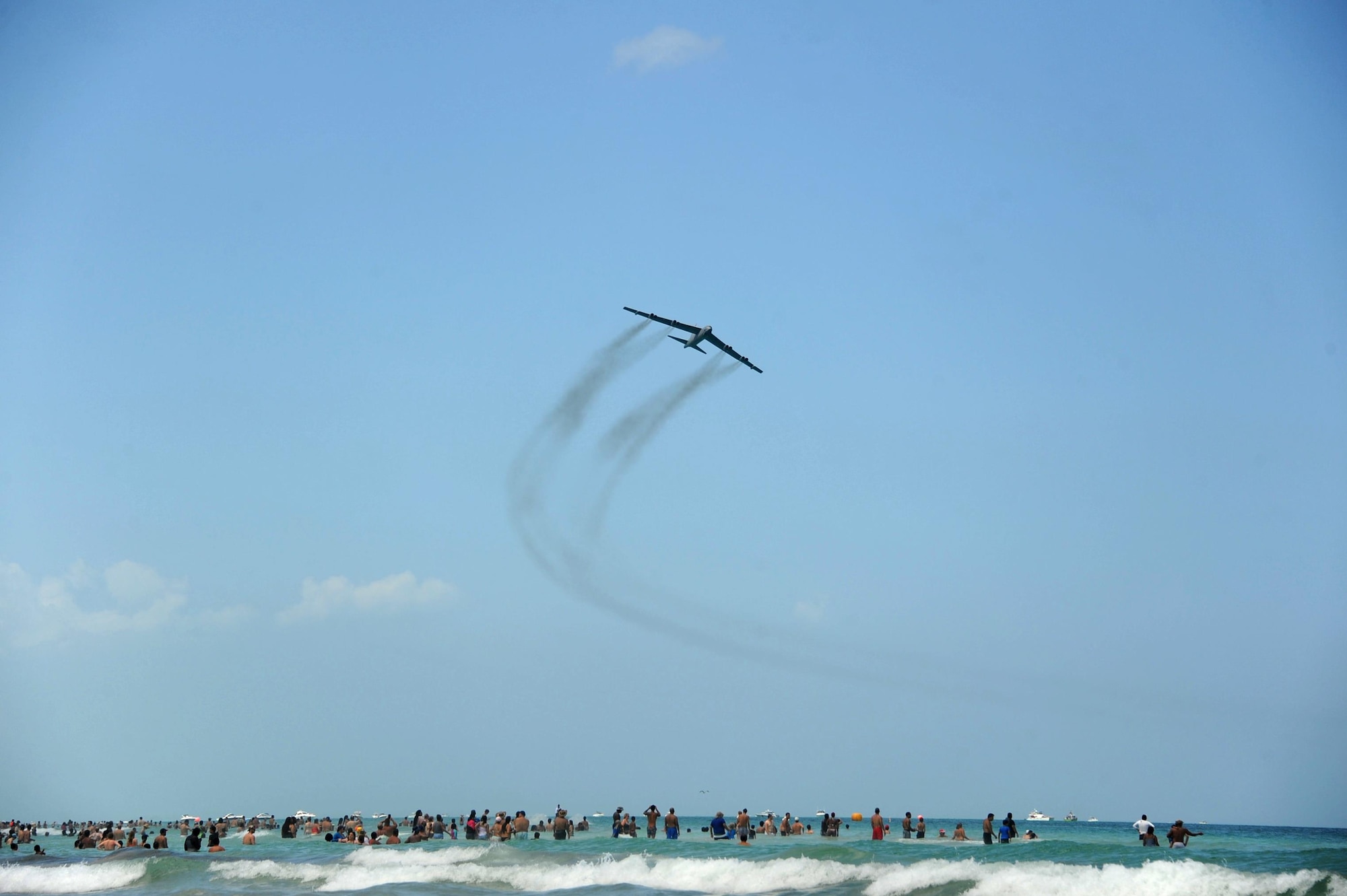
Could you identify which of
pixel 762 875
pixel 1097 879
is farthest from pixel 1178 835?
pixel 762 875

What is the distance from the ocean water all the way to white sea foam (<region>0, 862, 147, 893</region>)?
6cm

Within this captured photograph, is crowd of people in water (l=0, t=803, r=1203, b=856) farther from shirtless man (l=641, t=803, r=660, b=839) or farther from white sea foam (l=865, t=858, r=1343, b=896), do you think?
white sea foam (l=865, t=858, r=1343, b=896)

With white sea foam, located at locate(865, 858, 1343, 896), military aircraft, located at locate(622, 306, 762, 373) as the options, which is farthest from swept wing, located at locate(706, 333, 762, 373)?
white sea foam, located at locate(865, 858, 1343, 896)

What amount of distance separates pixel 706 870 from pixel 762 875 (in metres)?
1.89

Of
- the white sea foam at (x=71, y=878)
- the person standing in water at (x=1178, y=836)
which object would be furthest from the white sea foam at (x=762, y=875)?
the person standing in water at (x=1178, y=836)

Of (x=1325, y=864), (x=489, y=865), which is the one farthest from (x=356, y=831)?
(x=1325, y=864)

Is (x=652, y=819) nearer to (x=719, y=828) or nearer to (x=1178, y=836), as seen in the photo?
(x=719, y=828)

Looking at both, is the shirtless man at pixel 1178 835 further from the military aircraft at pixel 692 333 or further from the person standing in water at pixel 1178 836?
the military aircraft at pixel 692 333

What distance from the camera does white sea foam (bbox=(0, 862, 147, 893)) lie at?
3597 cm

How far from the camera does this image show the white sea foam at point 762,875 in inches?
1013

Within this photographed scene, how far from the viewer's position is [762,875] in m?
31.8

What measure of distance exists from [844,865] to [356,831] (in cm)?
2397

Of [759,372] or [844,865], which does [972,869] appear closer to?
[844,865]

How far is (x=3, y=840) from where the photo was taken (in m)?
59.7
